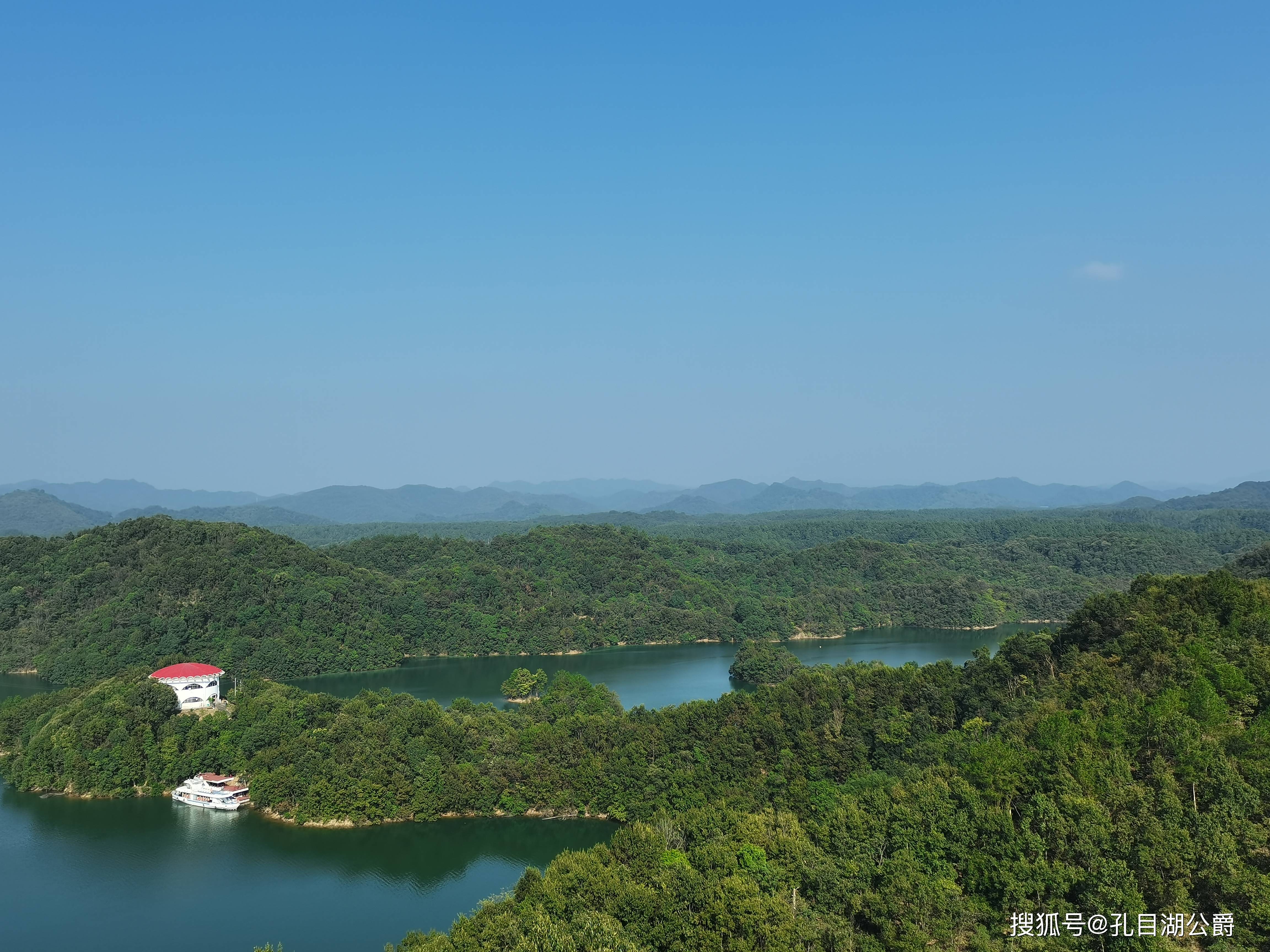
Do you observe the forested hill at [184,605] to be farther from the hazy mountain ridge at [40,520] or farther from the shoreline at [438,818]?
the hazy mountain ridge at [40,520]

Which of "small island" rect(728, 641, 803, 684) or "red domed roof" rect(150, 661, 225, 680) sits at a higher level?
"red domed roof" rect(150, 661, 225, 680)

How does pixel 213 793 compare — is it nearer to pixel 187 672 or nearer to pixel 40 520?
pixel 187 672

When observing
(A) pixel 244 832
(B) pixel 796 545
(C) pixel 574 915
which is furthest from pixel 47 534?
(C) pixel 574 915

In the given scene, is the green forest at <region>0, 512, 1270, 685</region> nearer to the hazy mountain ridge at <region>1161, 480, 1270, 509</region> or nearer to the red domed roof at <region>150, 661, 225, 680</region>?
the red domed roof at <region>150, 661, 225, 680</region>

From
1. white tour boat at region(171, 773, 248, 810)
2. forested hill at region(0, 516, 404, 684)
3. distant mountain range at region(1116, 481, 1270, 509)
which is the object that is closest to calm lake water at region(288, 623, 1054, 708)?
forested hill at region(0, 516, 404, 684)

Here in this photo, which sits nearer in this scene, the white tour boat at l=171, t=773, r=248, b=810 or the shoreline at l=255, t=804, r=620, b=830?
the shoreline at l=255, t=804, r=620, b=830

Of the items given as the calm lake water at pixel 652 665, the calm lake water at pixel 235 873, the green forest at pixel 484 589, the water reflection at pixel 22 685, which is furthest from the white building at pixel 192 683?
the water reflection at pixel 22 685
